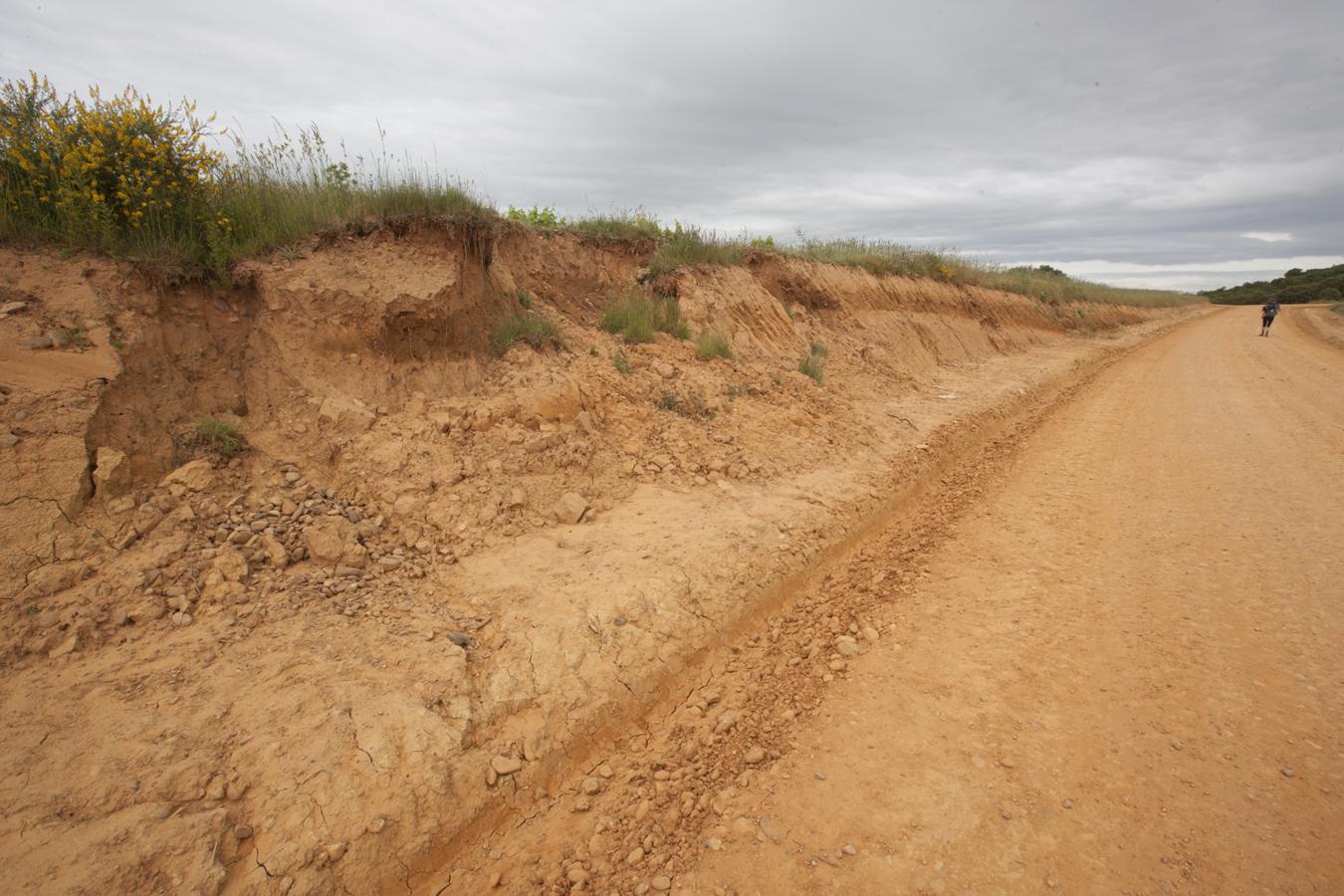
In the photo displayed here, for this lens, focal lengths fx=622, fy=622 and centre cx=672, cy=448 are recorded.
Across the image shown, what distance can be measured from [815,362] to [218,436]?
26.1 feet

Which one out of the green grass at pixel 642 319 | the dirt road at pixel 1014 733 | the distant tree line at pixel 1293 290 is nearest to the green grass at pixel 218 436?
the dirt road at pixel 1014 733

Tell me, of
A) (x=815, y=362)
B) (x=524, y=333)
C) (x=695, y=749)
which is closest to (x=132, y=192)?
(x=524, y=333)

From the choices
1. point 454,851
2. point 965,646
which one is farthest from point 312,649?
point 965,646

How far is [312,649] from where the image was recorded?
3.43 m

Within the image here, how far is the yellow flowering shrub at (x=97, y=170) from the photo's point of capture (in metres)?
4.64

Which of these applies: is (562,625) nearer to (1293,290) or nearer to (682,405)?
(682,405)

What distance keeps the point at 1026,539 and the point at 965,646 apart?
1927mm

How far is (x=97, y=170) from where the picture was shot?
485 cm

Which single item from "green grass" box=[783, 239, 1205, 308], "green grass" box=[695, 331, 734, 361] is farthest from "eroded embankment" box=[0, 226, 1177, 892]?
"green grass" box=[783, 239, 1205, 308]

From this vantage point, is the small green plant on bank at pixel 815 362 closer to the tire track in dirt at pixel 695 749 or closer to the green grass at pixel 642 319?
the green grass at pixel 642 319

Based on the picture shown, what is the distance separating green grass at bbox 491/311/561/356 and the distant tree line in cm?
5746

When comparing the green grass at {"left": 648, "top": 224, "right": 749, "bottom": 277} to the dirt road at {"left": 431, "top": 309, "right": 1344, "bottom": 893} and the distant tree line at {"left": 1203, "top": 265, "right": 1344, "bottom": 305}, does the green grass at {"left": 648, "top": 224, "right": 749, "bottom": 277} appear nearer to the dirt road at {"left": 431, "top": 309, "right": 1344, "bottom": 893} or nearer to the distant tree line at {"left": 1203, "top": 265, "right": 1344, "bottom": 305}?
the dirt road at {"left": 431, "top": 309, "right": 1344, "bottom": 893}

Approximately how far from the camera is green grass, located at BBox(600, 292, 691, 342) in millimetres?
8258

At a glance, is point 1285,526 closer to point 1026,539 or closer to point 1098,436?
point 1026,539
